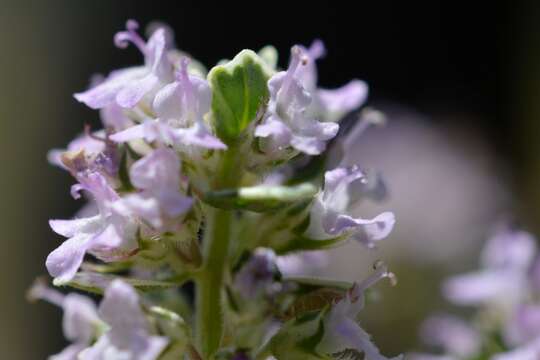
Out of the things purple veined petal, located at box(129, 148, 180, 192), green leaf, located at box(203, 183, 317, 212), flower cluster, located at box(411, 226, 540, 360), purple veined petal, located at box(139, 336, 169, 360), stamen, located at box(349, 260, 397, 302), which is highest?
purple veined petal, located at box(129, 148, 180, 192)

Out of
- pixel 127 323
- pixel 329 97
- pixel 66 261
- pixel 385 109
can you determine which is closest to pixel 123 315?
pixel 127 323

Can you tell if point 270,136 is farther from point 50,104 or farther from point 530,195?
point 50,104

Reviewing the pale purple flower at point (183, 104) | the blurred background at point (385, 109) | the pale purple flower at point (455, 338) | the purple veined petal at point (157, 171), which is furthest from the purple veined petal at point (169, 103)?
the blurred background at point (385, 109)

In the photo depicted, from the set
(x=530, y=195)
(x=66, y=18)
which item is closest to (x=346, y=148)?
(x=530, y=195)

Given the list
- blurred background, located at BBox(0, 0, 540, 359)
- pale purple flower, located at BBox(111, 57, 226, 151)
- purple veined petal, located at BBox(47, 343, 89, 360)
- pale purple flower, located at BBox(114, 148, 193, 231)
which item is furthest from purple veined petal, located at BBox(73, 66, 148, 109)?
blurred background, located at BBox(0, 0, 540, 359)

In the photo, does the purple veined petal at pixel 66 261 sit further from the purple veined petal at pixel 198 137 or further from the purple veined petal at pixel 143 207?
the purple veined petal at pixel 198 137

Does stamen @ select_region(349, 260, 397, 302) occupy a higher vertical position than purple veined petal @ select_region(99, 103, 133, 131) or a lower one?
lower

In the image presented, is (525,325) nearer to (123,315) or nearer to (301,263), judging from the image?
(301,263)

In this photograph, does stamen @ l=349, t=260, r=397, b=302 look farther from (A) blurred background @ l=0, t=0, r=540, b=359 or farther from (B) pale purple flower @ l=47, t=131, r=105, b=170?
(A) blurred background @ l=0, t=0, r=540, b=359

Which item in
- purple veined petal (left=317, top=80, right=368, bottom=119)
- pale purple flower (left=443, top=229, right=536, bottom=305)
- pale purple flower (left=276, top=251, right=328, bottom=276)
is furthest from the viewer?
pale purple flower (left=443, top=229, right=536, bottom=305)
